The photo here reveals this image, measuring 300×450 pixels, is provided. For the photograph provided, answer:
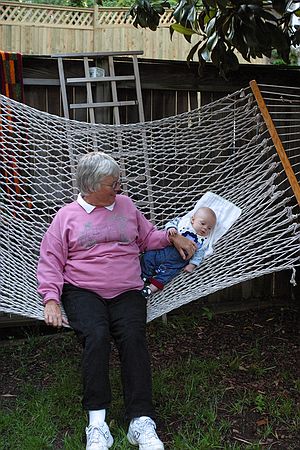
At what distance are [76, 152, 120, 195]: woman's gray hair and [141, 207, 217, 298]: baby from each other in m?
0.35

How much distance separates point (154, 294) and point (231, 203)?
1.69 feet

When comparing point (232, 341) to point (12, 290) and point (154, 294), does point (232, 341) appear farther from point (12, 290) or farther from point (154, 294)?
point (12, 290)

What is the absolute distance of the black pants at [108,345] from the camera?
2000 millimetres

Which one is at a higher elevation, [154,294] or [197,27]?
[197,27]

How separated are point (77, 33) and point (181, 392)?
6072 mm

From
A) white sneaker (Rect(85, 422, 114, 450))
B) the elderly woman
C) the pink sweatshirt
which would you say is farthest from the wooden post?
white sneaker (Rect(85, 422, 114, 450))

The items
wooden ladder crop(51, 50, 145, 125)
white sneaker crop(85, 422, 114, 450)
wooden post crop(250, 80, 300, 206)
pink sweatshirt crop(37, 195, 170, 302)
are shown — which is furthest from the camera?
wooden ladder crop(51, 50, 145, 125)

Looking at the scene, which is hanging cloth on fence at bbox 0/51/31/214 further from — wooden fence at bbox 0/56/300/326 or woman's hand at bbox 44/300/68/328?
woman's hand at bbox 44/300/68/328

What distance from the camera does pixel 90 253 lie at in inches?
87.1

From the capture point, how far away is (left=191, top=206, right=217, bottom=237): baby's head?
2.50 metres

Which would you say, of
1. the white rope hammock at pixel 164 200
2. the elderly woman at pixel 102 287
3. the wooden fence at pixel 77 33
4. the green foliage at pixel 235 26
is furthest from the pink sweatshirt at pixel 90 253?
the wooden fence at pixel 77 33

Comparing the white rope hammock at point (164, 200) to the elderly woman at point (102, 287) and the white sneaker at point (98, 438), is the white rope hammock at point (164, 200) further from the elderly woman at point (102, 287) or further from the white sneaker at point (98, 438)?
the white sneaker at point (98, 438)

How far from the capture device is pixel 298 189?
2424 millimetres

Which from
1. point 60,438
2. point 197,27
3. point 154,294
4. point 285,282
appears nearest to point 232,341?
point 285,282
